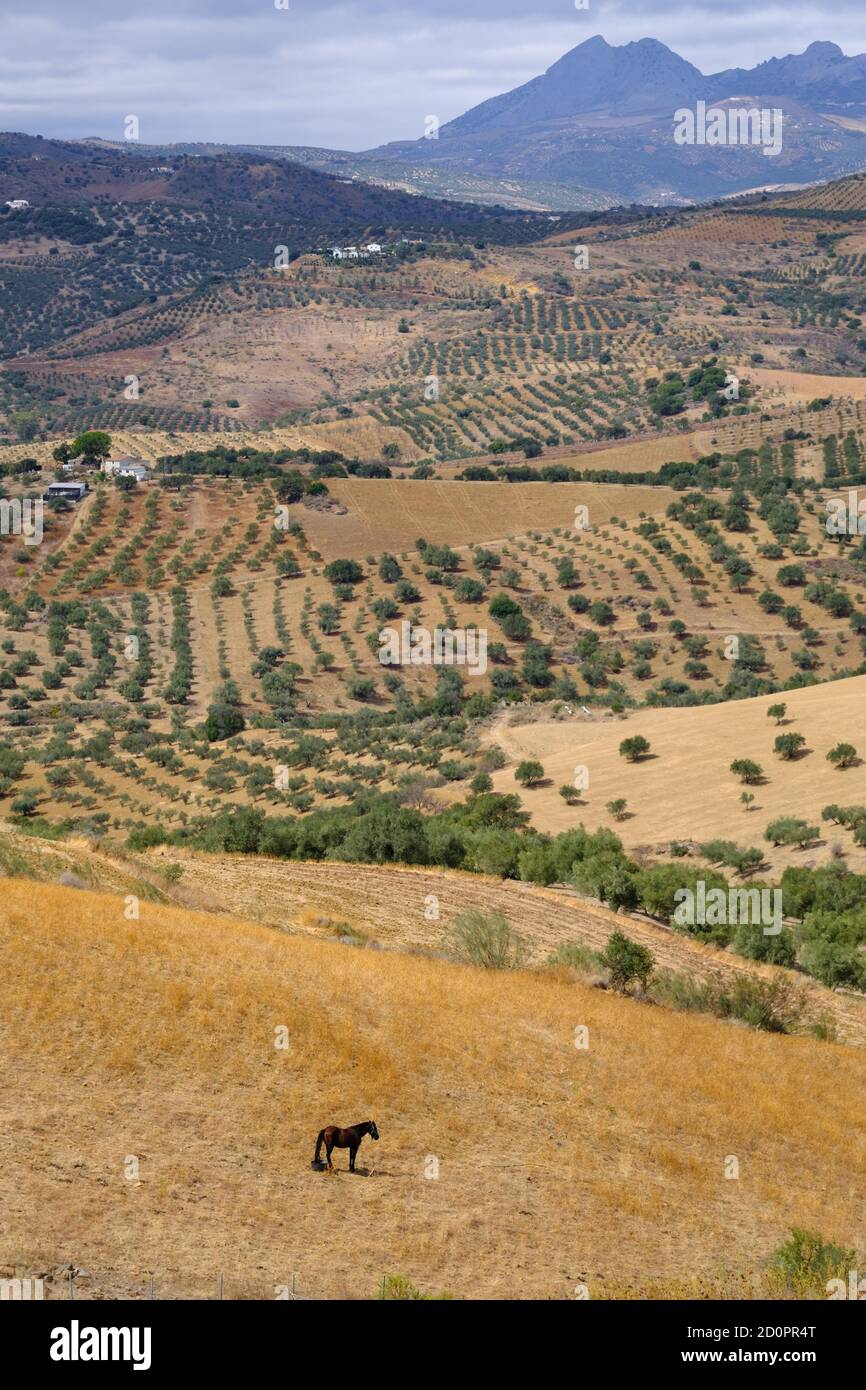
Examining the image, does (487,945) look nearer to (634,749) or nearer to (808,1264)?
(808,1264)

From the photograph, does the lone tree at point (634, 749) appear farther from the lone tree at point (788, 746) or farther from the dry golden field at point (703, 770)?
the lone tree at point (788, 746)

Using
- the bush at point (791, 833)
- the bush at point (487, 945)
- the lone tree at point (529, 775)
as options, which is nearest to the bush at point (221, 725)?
the lone tree at point (529, 775)

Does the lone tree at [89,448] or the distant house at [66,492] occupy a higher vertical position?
the lone tree at [89,448]

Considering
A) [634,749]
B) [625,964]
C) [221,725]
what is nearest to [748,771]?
[634,749]

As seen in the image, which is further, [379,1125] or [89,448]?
[89,448]

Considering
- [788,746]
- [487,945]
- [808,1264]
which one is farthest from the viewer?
[788,746]

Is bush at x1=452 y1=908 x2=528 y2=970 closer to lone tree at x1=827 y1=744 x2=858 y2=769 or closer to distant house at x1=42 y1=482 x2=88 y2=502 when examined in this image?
lone tree at x1=827 y1=744 x2=858 y2=769
